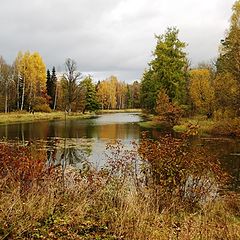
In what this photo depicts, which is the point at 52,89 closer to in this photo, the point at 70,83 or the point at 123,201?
the point at 70,83

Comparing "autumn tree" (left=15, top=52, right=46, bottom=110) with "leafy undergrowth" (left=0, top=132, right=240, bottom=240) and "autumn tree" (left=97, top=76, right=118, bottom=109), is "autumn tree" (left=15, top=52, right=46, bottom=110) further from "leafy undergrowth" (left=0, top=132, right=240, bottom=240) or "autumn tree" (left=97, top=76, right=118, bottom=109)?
"leafy undergrowth" (left=0, top=132, right=240, bottom=240)

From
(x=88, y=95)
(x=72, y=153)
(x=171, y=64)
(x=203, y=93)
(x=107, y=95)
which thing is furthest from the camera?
Answer: (x=107, y=95)

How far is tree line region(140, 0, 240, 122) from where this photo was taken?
89.5ft

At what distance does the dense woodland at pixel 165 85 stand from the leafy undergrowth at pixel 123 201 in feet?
64.6

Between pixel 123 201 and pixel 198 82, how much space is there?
32.3 metres

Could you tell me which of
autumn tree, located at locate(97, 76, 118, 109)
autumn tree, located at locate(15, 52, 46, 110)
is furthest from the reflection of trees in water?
autumn tree, located at locate(97, 76, 118, 109)

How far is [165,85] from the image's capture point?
140 ft

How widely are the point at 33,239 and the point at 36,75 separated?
59394mm

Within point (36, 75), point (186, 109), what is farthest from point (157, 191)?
point (36, 75)

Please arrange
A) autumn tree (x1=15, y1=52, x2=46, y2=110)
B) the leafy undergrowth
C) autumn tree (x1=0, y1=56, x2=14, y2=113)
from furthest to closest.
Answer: autumn tree (x1=15, y1=52, x2=46, y2=110), autumn tree (x1=0, y1=56, x2=14, y2=113), the leafy undergrowth

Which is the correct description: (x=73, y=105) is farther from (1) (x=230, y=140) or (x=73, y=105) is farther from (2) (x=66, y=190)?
(2) (x=66, y=190)

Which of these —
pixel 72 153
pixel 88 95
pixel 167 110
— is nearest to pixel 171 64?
pixel 167 110

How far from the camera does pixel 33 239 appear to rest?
17.3 ft

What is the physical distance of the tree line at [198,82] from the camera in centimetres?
2728
